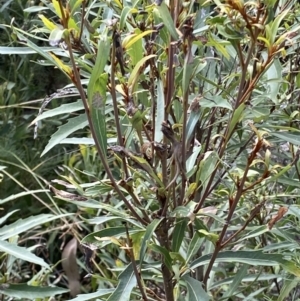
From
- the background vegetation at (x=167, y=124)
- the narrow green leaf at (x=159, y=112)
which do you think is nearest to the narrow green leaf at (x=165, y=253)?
the background vegetation at (x=167, y=124)

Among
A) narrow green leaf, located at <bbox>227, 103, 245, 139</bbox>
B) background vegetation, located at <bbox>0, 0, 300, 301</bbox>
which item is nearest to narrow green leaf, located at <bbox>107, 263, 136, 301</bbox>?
background vegetation, located at <bbox>0, 0, 300, 301</bbox>

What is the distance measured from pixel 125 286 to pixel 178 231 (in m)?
0.10

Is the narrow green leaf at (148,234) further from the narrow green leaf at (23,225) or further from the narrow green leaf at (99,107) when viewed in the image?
the narrow green leaf at (23,225)

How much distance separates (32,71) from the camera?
2131 millimetres

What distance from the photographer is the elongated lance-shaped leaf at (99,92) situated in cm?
61

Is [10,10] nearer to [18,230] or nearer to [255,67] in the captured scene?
[18,230]

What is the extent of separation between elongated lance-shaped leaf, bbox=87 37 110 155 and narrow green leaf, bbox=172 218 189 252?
0.14 metres

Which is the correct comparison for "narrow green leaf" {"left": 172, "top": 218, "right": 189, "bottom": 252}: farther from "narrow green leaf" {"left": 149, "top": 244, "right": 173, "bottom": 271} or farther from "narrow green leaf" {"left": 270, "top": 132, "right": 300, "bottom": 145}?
"narrow green leaf" {"left": 270, "top": 132, "right": 300, "bottom": 145}

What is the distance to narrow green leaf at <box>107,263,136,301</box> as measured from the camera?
70 cm

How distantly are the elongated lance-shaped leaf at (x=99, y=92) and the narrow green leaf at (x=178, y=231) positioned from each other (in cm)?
14

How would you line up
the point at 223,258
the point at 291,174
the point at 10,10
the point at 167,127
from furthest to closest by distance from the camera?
the point at 10,10 → the point at 291,174 → the point at 223,258 → the point at 167,127

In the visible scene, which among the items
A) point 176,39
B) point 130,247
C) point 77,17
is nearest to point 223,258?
point 130,247

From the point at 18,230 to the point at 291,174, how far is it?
0.50m

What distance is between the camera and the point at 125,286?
722mm
